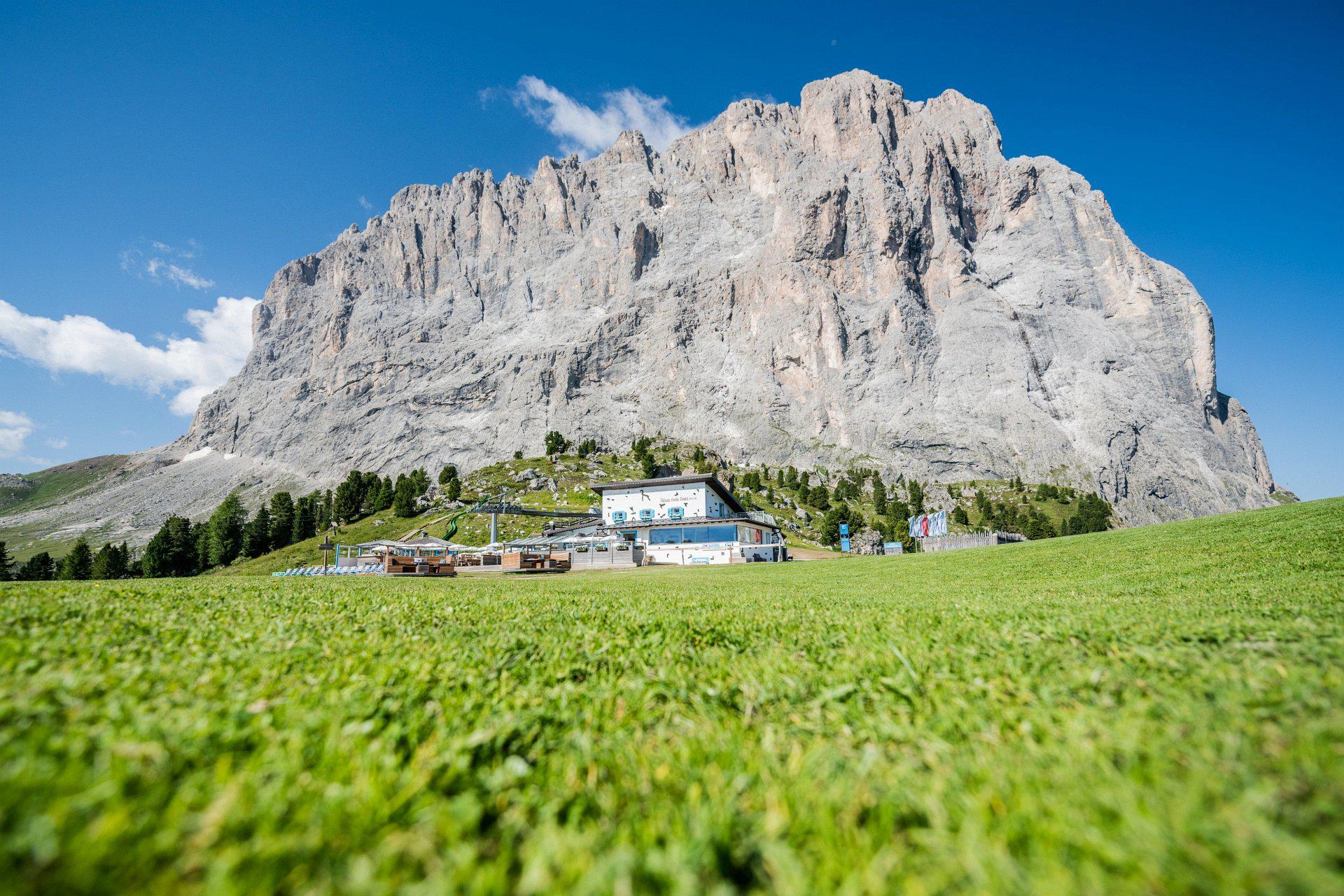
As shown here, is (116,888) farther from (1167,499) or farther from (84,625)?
(1167,499)

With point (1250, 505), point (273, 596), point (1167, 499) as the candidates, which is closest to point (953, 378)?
point (1167, 499)

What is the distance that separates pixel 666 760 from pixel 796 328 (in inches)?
5983

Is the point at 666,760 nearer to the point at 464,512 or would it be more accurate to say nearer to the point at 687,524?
the point at 687,524

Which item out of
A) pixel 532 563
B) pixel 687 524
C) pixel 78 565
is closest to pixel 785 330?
pixel 687 524

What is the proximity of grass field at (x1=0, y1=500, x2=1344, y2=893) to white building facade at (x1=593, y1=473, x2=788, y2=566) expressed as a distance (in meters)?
44.0

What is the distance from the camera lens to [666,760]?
2.54 m

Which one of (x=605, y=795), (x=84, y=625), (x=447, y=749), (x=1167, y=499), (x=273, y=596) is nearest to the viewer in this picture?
(x=605, y=795)

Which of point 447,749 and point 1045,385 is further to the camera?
point 1045,385

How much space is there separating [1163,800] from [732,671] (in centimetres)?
267

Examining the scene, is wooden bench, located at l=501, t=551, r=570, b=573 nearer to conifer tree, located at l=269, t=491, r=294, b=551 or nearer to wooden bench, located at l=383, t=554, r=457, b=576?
wooden bench, located at l=383, t=554, r=457, b=576

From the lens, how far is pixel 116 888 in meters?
1.34

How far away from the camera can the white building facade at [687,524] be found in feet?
163

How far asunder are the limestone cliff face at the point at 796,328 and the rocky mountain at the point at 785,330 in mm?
717

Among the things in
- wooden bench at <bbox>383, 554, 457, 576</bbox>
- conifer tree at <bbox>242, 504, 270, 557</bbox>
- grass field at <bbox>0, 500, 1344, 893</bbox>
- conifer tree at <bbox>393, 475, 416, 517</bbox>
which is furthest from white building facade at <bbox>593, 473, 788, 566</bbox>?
conifer tree at <bbox>242, 504, 270, 557</bbox>
